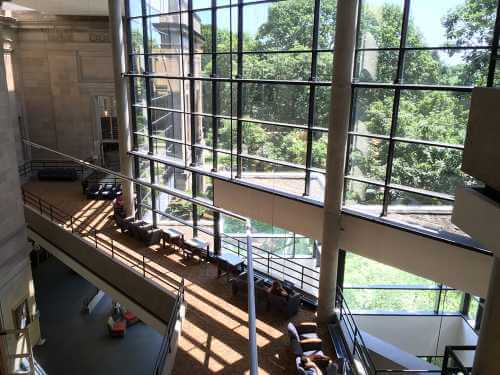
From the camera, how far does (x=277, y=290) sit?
35.4 ft

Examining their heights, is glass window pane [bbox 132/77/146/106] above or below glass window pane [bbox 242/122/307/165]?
above

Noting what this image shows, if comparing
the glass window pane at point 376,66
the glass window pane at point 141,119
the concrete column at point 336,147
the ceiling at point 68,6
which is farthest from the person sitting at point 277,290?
the ceiling at point 68,6

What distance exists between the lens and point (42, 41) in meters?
19.5

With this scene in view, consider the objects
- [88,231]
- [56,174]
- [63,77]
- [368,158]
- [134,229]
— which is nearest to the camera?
[368,158]

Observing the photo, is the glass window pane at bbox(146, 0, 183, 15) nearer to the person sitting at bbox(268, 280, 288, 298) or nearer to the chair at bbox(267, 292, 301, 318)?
the person sitting at bbox(268, 280, 288, 298)

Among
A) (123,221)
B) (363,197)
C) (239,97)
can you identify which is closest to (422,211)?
(363,197)

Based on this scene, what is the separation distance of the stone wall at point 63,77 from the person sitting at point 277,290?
1342 centimetres

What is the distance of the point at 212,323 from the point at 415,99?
661 centimetres

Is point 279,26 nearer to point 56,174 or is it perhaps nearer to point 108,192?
point 108,192

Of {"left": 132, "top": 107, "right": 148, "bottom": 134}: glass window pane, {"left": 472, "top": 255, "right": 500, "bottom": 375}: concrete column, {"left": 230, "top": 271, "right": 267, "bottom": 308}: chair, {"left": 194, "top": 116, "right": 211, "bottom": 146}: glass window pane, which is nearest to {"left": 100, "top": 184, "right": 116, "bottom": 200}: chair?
{"left": 132, "top": 107, "right": 148, "bottom": 134}: glass window pane

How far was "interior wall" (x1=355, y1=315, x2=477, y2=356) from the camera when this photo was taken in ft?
37.3

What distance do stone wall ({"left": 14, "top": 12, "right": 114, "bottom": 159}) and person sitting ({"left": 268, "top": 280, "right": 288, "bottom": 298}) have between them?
13.4 m

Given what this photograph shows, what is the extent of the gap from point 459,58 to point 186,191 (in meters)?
8.97

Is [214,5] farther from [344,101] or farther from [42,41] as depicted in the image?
[42,41]
